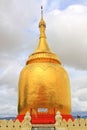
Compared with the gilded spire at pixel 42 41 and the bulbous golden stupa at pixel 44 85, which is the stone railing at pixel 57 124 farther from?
the gilded spire at pixel 42 41

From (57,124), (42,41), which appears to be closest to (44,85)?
(57,124)

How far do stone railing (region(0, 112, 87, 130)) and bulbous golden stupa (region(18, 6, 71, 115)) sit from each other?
2603mm

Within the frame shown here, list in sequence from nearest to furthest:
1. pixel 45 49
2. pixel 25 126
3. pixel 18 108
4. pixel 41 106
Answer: pixel 25 126 → pixel 41 106 → pixel 18 108 → pixel 45 49

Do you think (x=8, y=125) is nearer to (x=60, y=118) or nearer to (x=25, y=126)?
(x=25, y=126)

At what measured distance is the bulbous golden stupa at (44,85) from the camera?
2580cm

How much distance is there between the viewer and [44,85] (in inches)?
1035

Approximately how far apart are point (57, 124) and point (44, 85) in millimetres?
4629

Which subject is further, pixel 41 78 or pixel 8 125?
pixel 41 78

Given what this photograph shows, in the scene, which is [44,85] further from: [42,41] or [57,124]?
[42,41]

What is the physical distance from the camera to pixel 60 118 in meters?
22.8

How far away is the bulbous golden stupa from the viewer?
84.6ft

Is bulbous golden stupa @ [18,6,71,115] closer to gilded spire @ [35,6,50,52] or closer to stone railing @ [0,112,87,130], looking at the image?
gilded spire @ [35,6,50,52]

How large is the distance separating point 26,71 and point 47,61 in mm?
2144

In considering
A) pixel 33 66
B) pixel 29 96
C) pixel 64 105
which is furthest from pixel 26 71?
pixel 64 105
